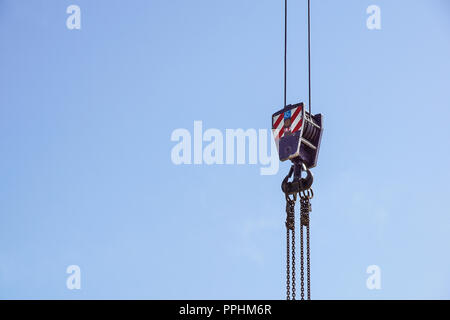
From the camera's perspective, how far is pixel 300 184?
11820 mm
